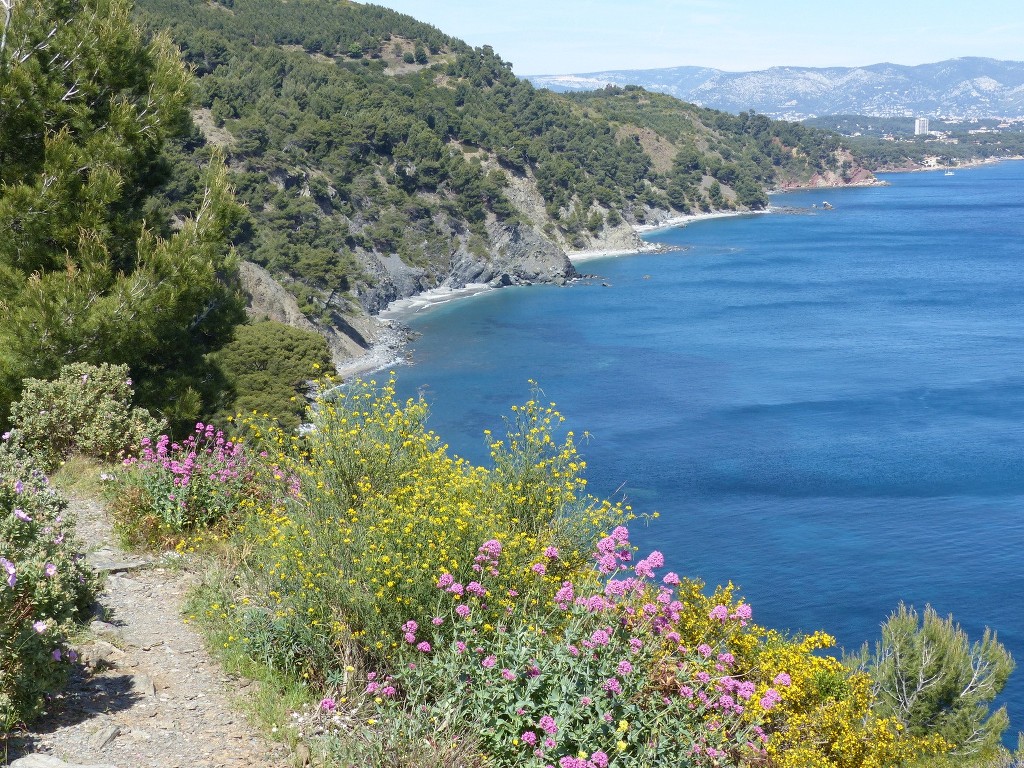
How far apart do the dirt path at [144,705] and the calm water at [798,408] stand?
55.6ft

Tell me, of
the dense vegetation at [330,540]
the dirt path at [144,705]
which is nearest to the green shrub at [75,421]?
the dense vegetation at [330,540]

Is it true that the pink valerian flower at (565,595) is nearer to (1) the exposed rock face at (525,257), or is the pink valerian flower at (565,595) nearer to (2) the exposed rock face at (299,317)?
(2) the exposed rock face at (299,317)

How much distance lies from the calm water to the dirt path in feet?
55.6

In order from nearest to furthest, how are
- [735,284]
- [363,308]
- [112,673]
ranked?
1. [112,673]
2. [363,308]
3. [735,284]

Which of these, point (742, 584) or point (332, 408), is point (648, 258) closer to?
point (742, 584)

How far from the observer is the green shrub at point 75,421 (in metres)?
11.8

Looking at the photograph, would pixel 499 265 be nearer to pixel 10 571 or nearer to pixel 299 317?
pixel 299 317

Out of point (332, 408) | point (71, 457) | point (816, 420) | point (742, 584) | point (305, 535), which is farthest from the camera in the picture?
point (816, 420)

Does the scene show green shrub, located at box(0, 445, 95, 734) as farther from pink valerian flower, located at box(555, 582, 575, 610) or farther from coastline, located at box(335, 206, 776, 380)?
coastline, located at box(335, 206, 776, 380)

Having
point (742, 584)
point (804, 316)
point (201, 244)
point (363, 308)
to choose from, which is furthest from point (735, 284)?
point (201, 244)

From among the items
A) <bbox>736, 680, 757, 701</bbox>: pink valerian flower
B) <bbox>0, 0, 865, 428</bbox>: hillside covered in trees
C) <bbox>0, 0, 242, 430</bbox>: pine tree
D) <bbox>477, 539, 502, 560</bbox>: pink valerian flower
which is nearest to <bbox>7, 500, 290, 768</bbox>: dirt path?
<bbox>477, 539, 502, 560</bbox>: pink valerian flower

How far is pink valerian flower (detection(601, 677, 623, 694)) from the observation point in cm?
614

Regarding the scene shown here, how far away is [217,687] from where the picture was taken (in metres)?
7.41

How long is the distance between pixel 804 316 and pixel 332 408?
84724 millimetres
